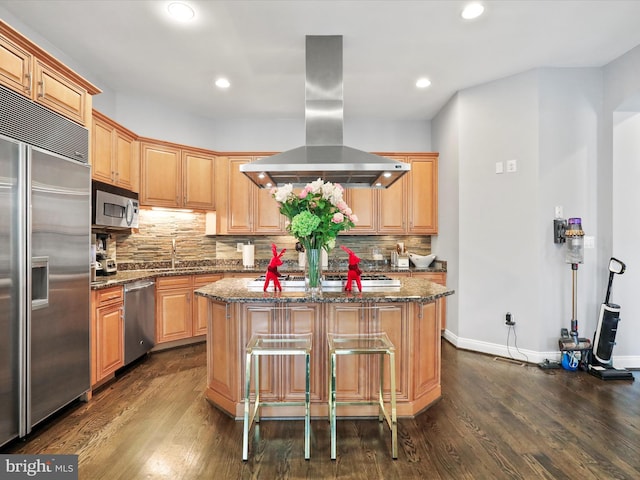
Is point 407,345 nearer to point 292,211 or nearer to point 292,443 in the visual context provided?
point 292,443

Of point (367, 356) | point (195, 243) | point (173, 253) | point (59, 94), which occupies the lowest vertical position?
point (367, 356)

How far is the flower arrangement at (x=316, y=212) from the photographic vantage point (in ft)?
7.79

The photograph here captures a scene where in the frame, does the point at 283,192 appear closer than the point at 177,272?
Yes

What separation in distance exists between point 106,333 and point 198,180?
2.25 metres

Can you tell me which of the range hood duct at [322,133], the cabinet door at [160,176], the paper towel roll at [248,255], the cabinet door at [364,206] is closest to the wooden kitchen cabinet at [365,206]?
the cabinet door at [364,206]

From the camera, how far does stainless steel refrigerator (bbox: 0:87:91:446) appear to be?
1.99 metres

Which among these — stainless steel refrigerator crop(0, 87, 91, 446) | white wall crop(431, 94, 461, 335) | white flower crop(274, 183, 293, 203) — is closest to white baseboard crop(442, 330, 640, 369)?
white wall crop(431, 94, 461, 335)

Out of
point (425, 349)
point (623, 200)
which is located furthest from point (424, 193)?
point (425, 349)

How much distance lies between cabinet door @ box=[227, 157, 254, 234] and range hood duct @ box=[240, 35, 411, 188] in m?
1.77

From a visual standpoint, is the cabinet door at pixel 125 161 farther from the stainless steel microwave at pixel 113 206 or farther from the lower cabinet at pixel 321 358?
the lower cabinet at pixel 321 358

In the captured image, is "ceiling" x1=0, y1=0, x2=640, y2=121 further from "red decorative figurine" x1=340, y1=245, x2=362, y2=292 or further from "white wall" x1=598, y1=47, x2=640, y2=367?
"red decorative figurine" x1=340, y1=245, x2=362, y2=292

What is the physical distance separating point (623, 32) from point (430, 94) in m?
1.77

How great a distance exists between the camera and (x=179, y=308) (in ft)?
13.5

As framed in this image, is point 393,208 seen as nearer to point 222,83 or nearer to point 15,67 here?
point 222,83
